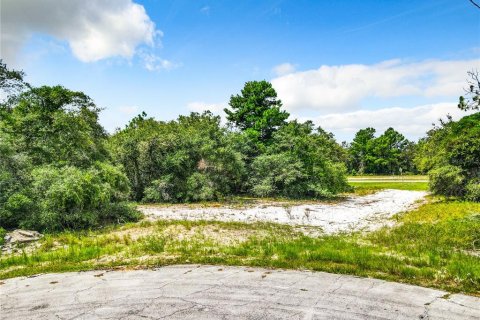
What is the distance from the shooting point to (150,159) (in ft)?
104

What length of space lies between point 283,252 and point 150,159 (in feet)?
76.2

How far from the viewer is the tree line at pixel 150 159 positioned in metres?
17.4

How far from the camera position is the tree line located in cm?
1738

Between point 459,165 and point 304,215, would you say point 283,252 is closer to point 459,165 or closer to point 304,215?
point 304,215

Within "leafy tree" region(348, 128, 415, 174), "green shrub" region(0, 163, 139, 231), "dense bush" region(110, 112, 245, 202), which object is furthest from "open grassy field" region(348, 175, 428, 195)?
"green shrub" region(0, 163, 139, 231)

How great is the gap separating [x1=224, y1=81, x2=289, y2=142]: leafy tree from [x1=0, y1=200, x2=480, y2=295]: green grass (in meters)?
28.2

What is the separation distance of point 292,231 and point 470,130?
18.8 metres

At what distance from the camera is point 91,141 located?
23016 millimetres

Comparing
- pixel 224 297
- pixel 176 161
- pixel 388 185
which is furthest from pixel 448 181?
pixel 388 185

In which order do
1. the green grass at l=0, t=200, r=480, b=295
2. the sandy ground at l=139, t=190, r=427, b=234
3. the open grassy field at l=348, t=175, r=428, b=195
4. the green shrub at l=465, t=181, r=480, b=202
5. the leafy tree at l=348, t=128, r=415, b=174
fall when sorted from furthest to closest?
the leafy tree at l=348, t=128, r=415, b=174 → the open grassy field at l=348, t=175, r=428, b=195 → the green shrub at l=465, t=181, r=480, b=202 → the sandy ground at l=139, t=190, r=427, b=234 → the green grass at l=0, t=200, r=480, b=295

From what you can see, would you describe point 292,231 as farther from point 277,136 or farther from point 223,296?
point 277,136

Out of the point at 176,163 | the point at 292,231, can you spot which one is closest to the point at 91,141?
the point at 176,163

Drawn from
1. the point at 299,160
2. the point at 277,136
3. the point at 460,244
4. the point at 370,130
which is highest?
the point at 370,130

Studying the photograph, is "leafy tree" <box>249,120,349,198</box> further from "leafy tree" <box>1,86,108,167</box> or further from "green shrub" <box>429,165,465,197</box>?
"leafy tree" <box>1,86,108,167</box>
